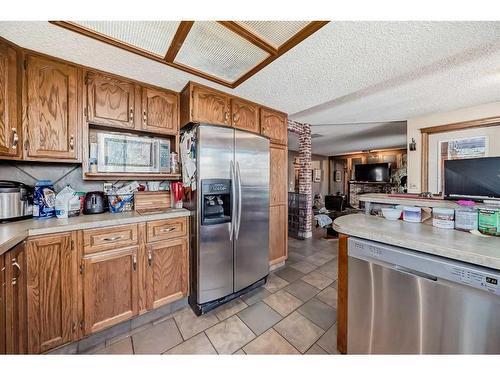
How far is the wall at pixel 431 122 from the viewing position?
2.82 metres

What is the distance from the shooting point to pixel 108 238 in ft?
4.82

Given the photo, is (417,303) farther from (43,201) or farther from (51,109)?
(51,109)

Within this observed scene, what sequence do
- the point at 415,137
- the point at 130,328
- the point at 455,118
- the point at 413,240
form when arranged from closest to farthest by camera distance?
the point at 413,240 → the point at 130,328 → the point at 455,118 → the point at 415,137

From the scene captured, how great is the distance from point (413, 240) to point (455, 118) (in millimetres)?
3555

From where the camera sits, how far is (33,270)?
1201mm

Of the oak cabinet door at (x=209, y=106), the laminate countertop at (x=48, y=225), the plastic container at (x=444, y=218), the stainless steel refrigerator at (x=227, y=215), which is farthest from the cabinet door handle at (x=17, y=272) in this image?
the plastic container at (x=444, y=218)

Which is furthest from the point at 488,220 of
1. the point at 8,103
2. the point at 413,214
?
the point at 8,103

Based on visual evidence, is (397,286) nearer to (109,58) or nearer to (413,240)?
(413,240)

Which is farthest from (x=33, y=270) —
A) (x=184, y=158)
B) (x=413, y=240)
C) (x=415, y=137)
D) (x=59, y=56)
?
(x=415, y=137)

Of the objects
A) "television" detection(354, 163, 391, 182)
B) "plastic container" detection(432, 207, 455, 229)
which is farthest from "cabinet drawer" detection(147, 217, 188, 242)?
"television" detection(354, 163, 391, 182)

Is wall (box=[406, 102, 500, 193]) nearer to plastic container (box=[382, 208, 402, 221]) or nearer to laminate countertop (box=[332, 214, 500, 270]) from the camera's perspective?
plastic container (box=[382, 208, 402, 221])

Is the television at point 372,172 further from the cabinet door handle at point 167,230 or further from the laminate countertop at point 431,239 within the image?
the cabinet door handle at point 167,230

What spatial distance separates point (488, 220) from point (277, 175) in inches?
72.7

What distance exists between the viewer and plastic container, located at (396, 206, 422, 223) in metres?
1.36
